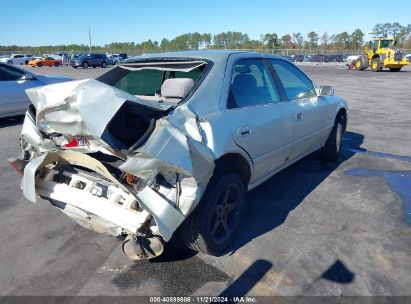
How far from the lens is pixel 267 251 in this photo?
3.16 m

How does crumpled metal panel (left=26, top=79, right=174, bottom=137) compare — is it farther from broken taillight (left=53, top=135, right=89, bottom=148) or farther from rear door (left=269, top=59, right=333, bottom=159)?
rear door (left=269, top=59, right=333, bottom=159)

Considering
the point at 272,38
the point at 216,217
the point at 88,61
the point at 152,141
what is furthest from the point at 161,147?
the point at 272,38

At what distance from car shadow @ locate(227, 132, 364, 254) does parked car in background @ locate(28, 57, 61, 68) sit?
150 ft

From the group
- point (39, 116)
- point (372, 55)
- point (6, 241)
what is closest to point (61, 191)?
point (39, 116)

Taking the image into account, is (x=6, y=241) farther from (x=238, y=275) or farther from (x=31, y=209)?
(x=238, y=275)

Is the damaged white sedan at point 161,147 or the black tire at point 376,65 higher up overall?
the damaged white sedan at point 161,147

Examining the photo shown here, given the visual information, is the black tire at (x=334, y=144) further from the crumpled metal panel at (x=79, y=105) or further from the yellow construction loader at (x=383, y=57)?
the yellow construction loader at (x=383, y=57)

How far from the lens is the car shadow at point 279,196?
3.55 meters

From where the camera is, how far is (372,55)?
→ 98.4 feet

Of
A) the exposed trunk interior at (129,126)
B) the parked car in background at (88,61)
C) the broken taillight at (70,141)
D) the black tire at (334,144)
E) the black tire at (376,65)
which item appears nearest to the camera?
the exposed trunk interior at (129,126)

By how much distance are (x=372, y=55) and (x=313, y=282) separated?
31633 mm

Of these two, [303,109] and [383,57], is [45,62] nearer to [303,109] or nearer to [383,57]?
[383,57]

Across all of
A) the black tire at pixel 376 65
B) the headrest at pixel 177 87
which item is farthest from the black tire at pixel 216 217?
the black tire at pixel 376 65

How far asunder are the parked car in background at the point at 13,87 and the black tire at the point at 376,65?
28.2 meters
